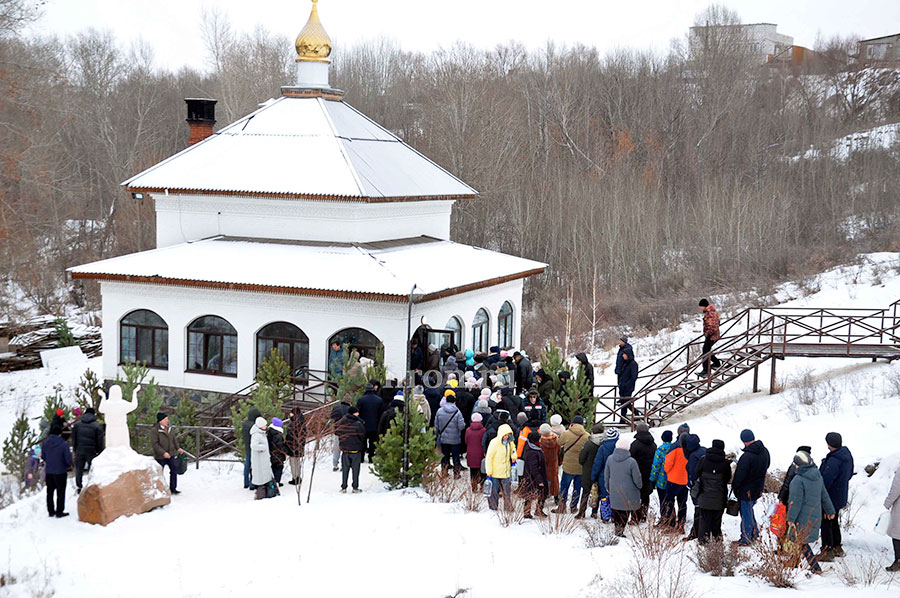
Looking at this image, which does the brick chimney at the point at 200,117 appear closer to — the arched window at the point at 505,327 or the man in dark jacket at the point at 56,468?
the arched window at the point at 505,327

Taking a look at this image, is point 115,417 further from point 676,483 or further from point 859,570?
point 859,570

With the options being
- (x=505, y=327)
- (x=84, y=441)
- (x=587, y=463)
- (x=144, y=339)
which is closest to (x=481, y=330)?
(x=505, y=327)

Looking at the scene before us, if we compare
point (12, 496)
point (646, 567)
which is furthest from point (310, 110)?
point (646, 567)

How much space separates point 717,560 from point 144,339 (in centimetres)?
1633

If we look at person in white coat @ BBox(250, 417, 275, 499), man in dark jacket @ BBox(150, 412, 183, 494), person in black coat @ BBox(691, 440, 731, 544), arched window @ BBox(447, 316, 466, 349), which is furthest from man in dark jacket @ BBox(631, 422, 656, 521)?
arched window @ BBox(447, 316, 466, 349)

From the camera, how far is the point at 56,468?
1398cm

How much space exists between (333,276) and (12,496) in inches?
318

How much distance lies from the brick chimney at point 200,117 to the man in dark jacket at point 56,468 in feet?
53.8

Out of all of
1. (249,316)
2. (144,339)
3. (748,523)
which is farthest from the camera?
(144,339)

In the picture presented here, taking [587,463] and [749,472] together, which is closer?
[749,472]

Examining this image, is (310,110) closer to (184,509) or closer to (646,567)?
(184,509)

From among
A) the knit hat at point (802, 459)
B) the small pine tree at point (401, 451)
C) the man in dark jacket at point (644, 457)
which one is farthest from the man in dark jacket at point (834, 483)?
the small pine tree at point (401, 451)

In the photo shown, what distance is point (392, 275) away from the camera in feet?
70.2

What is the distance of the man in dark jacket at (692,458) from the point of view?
12.1m
